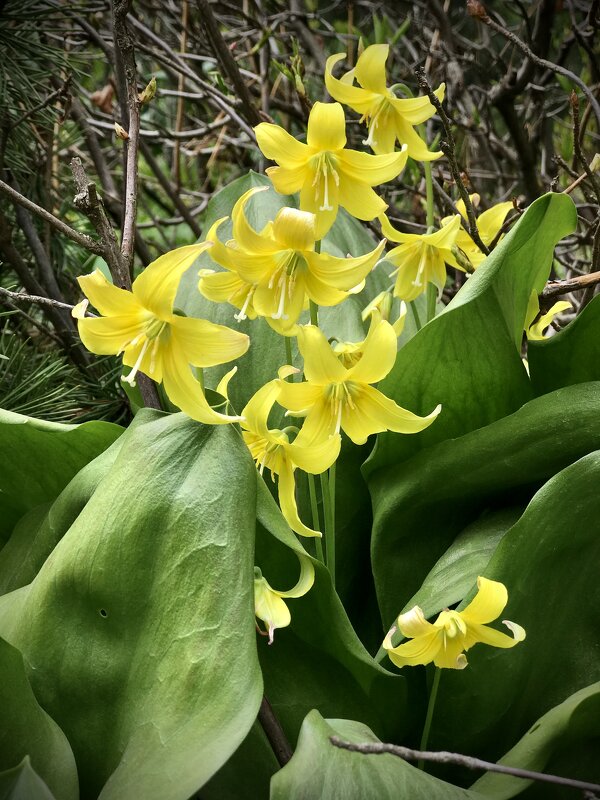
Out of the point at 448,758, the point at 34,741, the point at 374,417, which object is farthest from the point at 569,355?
the point at 34,741

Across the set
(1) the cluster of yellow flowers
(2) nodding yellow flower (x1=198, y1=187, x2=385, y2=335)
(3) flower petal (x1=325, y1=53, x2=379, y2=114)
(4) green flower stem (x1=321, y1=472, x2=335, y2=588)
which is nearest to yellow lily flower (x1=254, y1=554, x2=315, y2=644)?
(1) the cluster of yellow flowers

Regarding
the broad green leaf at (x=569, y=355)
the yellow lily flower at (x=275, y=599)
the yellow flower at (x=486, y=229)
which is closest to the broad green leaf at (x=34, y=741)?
the yellow lily flower at (x=275, y=599)

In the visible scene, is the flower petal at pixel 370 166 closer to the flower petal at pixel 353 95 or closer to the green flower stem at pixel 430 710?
the flower petal at pixel 353 95

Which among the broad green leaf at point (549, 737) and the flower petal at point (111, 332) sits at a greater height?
the flower petal at point (111, 332)

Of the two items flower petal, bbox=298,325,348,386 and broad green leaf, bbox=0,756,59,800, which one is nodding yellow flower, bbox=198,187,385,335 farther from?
broad green leaf, bbox=0,756,59,800

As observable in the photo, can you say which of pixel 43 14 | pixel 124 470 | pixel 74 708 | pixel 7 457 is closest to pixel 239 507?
pixel 124 470
